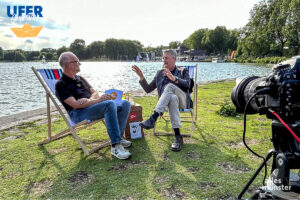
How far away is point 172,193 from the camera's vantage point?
6.95 feet

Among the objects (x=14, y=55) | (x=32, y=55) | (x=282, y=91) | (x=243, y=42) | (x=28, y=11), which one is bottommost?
(x=282, y=91)

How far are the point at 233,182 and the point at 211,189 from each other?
253 millimetres

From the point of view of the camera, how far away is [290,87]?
4.15 feet

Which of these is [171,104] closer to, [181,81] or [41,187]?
[181,81]

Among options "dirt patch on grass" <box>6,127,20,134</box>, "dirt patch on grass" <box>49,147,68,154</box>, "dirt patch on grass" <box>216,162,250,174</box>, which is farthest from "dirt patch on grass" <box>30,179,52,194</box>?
"dirt patch on grass" <box>6,127,20,134</box>

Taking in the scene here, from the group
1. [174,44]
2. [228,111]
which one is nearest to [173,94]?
[228,111]

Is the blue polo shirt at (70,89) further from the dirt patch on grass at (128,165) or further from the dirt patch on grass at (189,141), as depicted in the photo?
the dirt patch on grass at (189,141)

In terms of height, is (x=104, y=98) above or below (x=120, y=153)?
A: above

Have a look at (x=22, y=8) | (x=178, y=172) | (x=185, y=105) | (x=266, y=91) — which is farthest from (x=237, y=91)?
(x=22, y=8)

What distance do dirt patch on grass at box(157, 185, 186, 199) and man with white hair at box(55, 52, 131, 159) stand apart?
0.79 metres

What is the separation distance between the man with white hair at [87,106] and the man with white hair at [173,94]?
14.5 inches

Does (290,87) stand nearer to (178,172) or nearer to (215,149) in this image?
(178,172)

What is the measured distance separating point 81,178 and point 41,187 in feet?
1.25

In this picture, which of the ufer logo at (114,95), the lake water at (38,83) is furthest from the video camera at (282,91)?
the lake water at (38,83)
